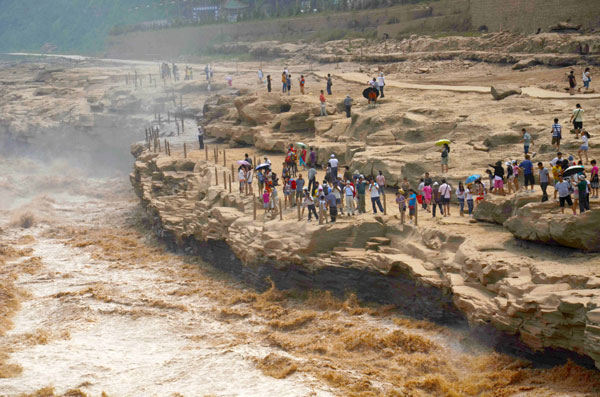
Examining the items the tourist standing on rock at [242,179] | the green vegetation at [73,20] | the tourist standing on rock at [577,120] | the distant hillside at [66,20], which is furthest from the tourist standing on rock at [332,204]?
the distant hillside at [66,20]

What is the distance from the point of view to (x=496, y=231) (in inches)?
797

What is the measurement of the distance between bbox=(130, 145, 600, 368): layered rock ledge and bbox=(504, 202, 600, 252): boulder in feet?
1.06

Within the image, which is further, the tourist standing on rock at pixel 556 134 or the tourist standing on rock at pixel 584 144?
Result: the tourist standing on rock at pixel 556 134

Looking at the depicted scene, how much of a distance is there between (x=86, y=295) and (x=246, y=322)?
6.14 metres

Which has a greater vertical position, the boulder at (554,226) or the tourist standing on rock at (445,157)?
the tourist standing on rock at (445,157)

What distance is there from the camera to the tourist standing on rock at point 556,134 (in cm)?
2383

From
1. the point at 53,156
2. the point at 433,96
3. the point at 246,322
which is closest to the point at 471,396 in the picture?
the point at 246,322

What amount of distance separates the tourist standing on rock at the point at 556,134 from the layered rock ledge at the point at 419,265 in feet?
16.8

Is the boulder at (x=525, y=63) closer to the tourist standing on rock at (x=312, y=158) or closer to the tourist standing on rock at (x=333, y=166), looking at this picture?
the tourist standing on rock at (x=312, y=158)

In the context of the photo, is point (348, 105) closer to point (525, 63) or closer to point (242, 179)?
point (242, 179)

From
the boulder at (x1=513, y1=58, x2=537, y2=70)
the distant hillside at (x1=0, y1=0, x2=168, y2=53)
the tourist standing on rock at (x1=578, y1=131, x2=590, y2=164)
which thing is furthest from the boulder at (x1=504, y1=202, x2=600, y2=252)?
the distant hillside at (x1=0, y1=0, x2=168, y2=53)

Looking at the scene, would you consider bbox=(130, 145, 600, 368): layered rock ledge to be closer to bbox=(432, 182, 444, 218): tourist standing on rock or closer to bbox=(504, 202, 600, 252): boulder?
bbox=(504, 202, 600, 252): boulder

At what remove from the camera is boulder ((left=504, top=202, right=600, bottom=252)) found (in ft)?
57.2

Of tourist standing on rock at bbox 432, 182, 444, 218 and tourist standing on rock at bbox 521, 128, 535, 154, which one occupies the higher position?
tourist standing on rock at bbox 521, 128, 535, 154
